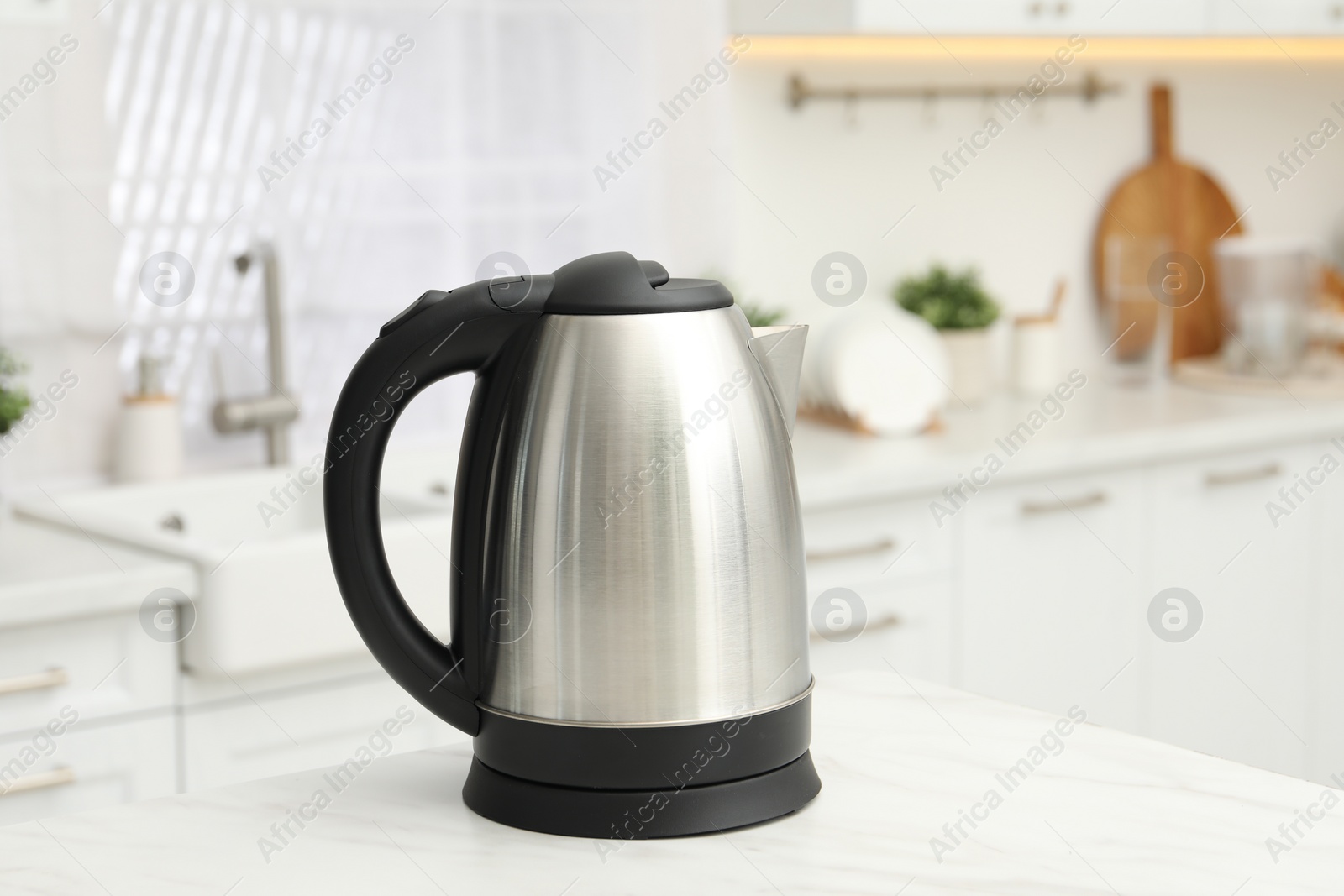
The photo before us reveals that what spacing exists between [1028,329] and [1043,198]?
35 centimetres

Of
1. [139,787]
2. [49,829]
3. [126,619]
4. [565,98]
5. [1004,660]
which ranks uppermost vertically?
[565,98]

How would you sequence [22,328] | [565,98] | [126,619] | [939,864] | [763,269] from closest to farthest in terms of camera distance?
[939,864], [126,619], [22,328], [565,98], [763,269]

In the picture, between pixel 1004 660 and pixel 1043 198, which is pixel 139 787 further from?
pixel 1043 198

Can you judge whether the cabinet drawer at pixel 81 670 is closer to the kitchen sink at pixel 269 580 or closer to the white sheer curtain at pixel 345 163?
the kitchen sink at pixel 269 580

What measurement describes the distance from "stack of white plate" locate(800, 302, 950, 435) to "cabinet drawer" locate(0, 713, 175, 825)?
1.14 meters

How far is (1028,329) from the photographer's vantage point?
256cm

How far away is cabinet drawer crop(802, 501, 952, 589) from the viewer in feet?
6.21

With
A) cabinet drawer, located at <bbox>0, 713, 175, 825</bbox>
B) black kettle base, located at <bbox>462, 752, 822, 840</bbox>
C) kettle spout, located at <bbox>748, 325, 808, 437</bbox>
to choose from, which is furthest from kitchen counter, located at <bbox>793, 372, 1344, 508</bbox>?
black kettle base, located at <bbox>462, 752, 822, 840</bbox>

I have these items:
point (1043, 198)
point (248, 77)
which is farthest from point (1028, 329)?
point (248, 77)

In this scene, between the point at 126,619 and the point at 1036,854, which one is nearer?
the point at 1036,854

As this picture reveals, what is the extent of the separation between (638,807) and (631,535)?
130mm

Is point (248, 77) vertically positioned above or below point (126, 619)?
above

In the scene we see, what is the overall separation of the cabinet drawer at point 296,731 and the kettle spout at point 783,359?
814 millimetres

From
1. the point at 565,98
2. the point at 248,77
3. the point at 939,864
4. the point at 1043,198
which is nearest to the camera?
the point at 939,864
